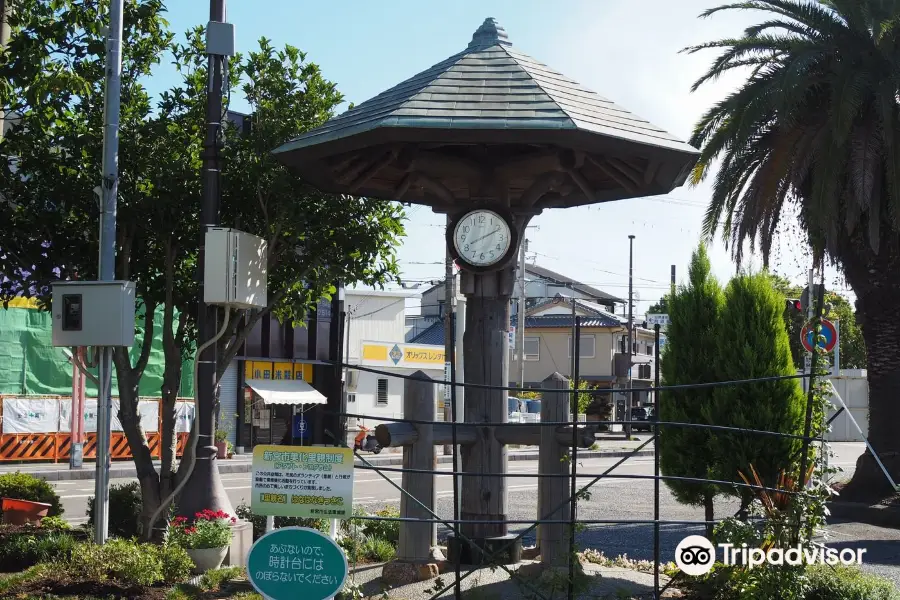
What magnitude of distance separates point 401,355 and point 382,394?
195 cm

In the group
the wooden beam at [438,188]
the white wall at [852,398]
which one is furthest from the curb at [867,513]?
the white wall at [852,398]

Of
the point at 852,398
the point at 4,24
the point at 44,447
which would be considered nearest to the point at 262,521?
the point at 4,24

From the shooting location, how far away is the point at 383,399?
44.7 metres

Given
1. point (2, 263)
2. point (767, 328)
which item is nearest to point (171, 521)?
point (2, 263)

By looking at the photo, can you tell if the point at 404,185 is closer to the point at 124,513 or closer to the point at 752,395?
the point at 124,513

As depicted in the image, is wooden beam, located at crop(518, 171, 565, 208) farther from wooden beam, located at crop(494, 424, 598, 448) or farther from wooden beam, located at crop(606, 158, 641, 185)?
wooden beam, located at crop(494, 424, 598, 448)

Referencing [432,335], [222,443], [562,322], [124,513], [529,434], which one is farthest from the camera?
[432,335]

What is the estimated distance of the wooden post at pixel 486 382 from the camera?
9672mm

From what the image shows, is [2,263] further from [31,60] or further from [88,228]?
[31,60]

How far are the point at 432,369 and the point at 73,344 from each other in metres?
38.5

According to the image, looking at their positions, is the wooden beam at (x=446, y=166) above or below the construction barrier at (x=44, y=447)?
above

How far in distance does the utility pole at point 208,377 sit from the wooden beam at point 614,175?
375cm

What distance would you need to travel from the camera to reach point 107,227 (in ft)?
32.7

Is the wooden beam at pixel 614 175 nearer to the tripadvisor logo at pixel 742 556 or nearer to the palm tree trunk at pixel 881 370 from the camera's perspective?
the tripadvisor logo at pixel 742 556
